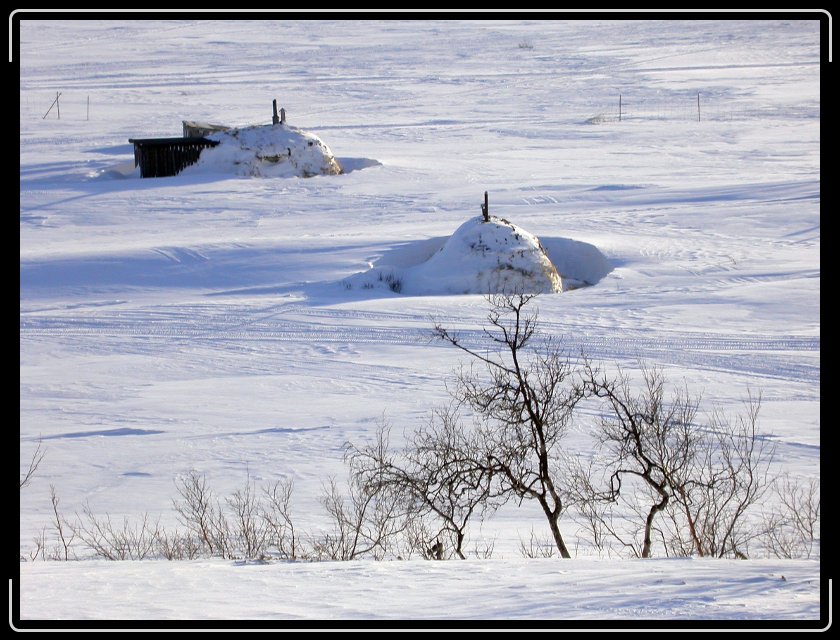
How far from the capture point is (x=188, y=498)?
8.26 meters

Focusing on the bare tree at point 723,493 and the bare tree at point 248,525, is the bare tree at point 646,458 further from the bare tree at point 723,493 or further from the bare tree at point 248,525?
the bare tree at point 248,525

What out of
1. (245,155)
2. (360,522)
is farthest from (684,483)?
(245,155)

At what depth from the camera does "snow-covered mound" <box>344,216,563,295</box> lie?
A: 15.6 metres

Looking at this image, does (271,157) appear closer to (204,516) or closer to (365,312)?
(365,312)

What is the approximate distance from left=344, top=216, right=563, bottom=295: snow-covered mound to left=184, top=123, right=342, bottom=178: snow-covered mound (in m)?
8.54

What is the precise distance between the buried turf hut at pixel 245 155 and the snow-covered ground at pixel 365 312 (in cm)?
42

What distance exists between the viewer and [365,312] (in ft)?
47.3

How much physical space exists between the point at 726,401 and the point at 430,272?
19.9ft

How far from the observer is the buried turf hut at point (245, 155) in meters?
24.4

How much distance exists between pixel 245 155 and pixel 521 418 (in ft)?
54.9

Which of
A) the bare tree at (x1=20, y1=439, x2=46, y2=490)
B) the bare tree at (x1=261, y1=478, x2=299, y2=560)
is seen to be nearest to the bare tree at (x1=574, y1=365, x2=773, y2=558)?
the bare tree at (x1=261, y1=478, x2=299, y2=560)

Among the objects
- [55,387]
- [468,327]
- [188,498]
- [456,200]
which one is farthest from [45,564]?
[456,200]

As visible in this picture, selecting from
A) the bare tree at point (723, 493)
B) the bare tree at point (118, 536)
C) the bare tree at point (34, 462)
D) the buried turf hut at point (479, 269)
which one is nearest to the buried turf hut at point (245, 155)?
the buried turf hut at point (479, 269)
